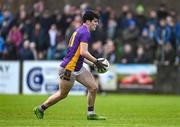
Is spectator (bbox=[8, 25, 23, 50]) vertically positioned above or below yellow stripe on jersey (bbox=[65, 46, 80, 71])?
above

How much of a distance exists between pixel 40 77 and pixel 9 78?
4.92 feet

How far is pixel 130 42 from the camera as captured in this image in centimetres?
3322

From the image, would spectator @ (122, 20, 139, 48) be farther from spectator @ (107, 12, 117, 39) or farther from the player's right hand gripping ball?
the player's right hand gripping ball

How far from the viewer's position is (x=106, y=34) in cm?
3334

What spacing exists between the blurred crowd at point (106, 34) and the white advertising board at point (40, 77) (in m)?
0.78

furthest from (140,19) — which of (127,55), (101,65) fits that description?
(101,65)

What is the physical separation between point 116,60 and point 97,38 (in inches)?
56.0

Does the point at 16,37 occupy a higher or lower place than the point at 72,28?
lower

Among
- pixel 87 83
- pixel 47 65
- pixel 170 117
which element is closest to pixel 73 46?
pixel 87 83

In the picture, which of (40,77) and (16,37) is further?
(16,37)

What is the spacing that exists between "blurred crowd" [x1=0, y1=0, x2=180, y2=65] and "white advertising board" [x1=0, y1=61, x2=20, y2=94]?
0.87m

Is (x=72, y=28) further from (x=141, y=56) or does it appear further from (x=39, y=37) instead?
(x=141, y=56)

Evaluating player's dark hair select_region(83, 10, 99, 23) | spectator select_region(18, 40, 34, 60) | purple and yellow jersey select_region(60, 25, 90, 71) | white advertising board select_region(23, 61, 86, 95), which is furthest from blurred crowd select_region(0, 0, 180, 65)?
purple and yellow jersey select_region(60, 25, 90, 71)

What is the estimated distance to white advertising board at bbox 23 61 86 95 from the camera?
32312 millimetres
